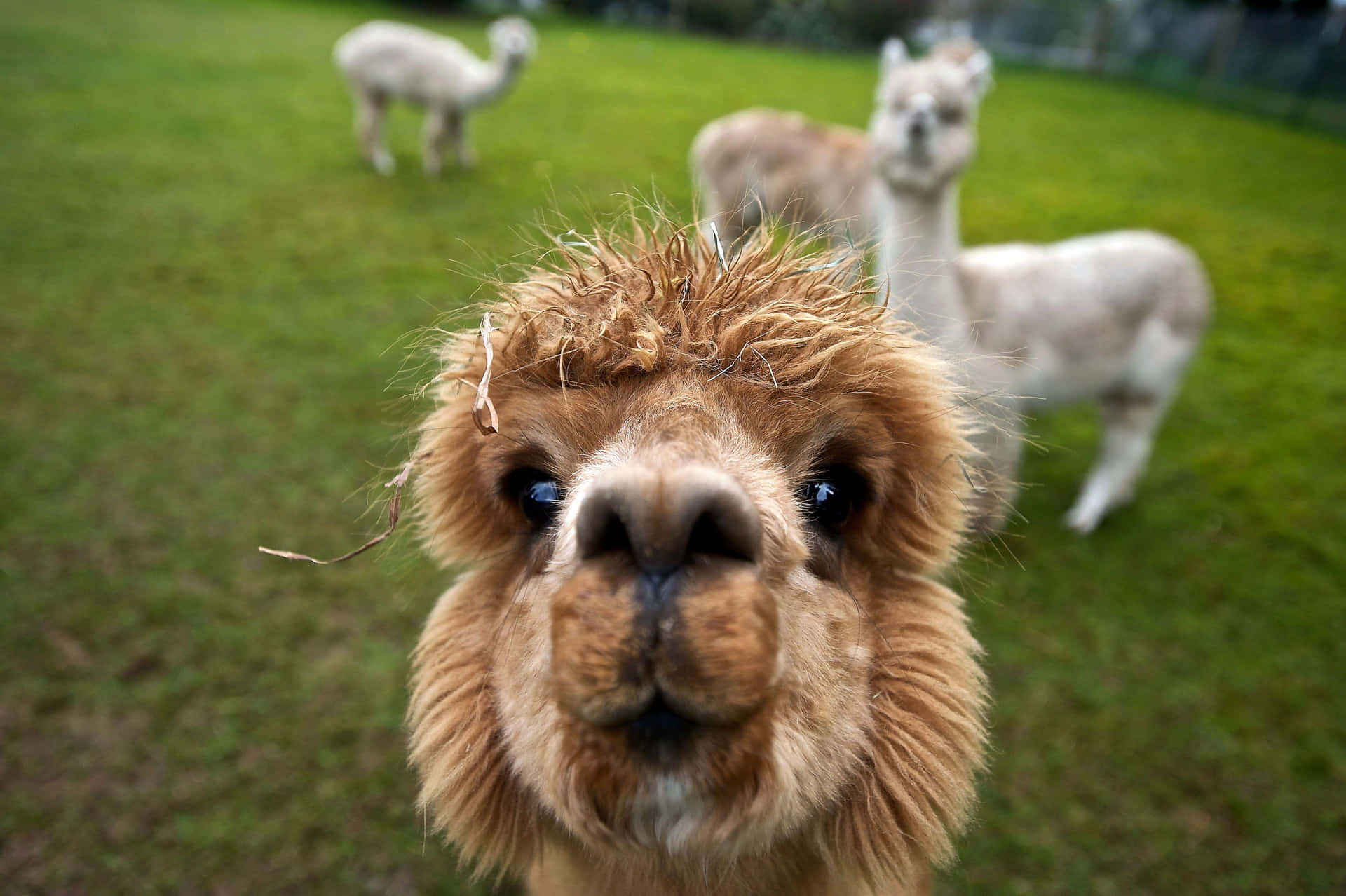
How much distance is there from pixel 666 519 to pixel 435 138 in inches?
358

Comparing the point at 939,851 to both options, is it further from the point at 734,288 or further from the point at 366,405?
the point at 366,405

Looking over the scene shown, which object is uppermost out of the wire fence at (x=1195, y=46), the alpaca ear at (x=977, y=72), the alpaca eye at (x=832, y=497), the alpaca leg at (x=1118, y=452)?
the alpaca ear at (x=977, y=72)

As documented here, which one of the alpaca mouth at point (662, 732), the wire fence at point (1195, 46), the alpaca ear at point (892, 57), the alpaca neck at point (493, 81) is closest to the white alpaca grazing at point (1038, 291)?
the alpaca ear at point (892, 57)

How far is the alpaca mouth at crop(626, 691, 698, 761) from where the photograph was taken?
922mm

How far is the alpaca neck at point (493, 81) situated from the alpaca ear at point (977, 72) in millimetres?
5866

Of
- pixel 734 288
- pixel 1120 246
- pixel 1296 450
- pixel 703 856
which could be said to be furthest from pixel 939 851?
pixel 1296 450

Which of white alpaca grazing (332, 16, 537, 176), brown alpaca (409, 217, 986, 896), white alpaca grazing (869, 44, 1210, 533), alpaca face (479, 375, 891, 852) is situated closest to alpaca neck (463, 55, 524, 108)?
white alpaca grazing (332, 16, 537, 176)

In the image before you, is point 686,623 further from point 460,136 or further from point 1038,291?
point 460,136

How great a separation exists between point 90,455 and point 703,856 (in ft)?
14.1

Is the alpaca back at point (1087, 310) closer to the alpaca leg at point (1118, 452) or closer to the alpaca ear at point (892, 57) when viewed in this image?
the alpaca leg at point (1118, 452)

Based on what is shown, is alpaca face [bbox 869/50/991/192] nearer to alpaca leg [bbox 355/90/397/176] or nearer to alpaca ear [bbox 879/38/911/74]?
alpaca ear [bbox 879/38/911/74]

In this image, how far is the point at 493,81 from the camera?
Result: 28.4 ft

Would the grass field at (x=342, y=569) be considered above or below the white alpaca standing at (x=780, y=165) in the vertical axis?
below

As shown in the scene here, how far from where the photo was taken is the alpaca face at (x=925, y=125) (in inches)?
139
